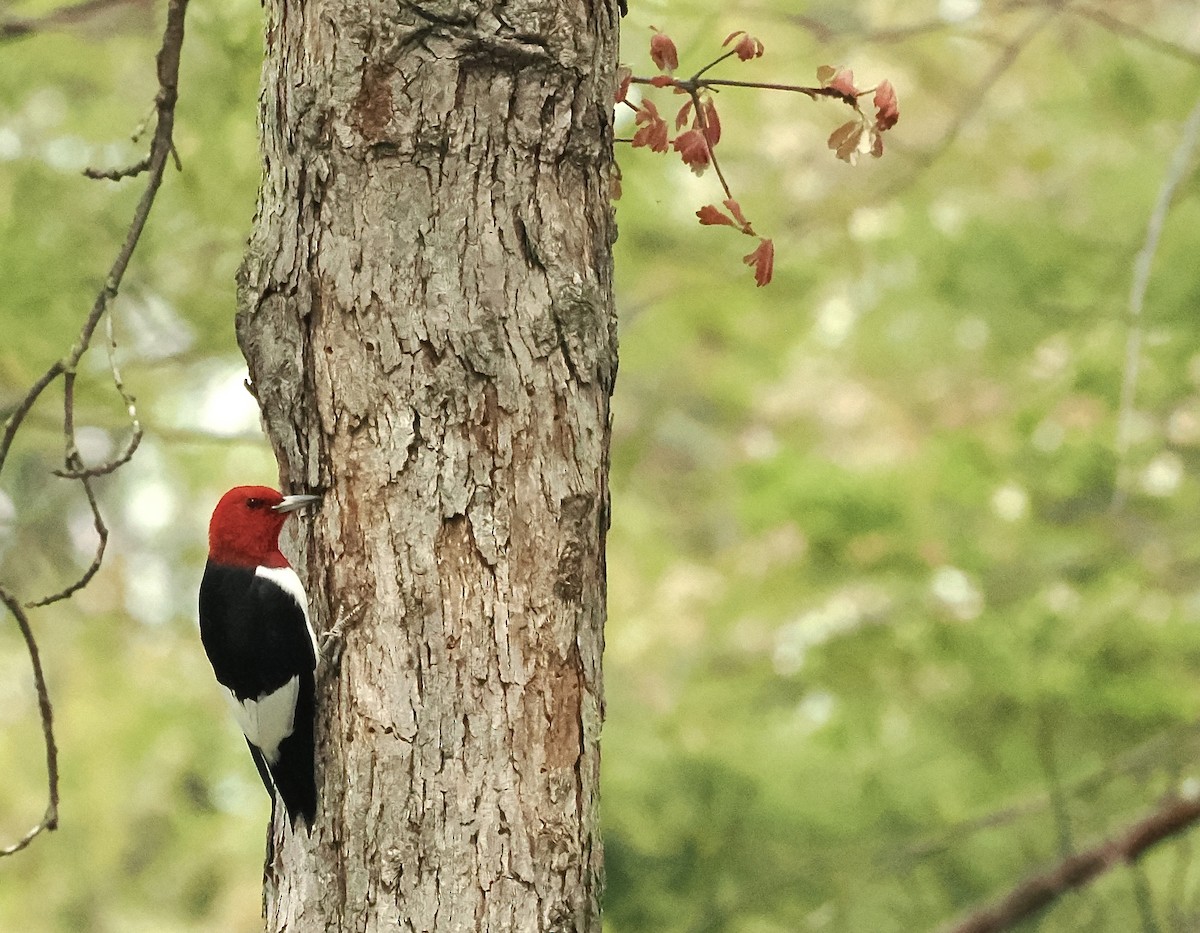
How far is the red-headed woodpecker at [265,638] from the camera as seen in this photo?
2354 millimetres

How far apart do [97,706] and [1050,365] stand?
19.0 ft

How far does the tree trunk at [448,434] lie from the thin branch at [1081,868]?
2.39 m

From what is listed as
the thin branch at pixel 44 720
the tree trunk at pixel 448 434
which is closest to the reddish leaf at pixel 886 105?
the tree trunk at pixel 448 434

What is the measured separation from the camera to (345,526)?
89.7 inches

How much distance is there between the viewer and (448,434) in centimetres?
221

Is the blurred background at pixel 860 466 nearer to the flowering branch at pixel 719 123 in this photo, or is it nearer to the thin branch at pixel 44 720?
the thin branch at pixel 44 720

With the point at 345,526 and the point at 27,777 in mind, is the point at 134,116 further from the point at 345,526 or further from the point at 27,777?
the point at 27,777

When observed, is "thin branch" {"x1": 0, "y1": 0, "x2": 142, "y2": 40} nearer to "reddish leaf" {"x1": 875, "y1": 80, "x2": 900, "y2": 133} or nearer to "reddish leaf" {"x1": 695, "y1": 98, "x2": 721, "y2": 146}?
"reddish leaf" {"x1": 695, "y1": 98, "x2": 721, "y2": 146}

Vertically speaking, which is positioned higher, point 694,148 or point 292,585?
point 694,148

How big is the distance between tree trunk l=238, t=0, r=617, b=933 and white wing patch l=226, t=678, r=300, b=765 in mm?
214

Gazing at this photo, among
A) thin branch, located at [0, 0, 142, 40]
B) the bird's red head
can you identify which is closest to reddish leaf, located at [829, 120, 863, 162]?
the bird's red head

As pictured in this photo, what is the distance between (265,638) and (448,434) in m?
0.68

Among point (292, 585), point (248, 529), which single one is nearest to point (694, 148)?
point (292, 585)

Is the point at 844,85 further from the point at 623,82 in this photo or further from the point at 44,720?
the point at 44,720
